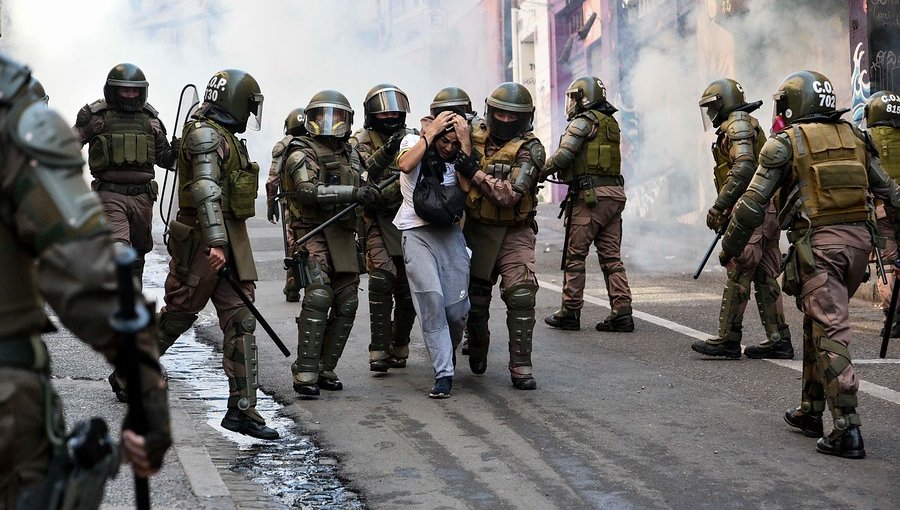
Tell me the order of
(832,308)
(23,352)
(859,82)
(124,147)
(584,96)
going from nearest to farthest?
1. (23,352)
2. (832,308)
3. (124,147)
4. (584,96)
5. (859,82)

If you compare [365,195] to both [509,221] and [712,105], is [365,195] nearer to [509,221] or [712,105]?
[509,221]

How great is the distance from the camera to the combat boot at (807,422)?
20.2 feet

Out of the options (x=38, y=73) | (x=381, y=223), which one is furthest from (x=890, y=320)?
(x=38, y=73)

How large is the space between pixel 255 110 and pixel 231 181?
0.45 metres

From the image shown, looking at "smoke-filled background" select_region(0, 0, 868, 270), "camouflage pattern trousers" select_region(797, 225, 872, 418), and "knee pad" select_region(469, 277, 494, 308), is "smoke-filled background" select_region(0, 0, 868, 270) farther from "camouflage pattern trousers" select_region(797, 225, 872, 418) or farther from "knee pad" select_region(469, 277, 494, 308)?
"camouflage pattern trousers" select_region(797, 225, 872, 418)

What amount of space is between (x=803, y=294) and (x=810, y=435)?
0.72m

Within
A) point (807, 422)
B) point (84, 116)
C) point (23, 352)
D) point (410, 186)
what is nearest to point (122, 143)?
point (84, 116)

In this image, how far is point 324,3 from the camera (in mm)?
31938

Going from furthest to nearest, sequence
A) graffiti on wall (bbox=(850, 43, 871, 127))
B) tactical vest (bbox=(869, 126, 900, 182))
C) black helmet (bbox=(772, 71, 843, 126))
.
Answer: graffiti on wall (bbox=(850, 43, 871, 127)) → tactical vest (bbox=(869, 126, 900, 182)) → black helmet (bbox=(772, 71, 843, 126))

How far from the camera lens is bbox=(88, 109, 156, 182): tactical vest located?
332 inches

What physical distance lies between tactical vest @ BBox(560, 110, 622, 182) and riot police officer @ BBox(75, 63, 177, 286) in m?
3.16

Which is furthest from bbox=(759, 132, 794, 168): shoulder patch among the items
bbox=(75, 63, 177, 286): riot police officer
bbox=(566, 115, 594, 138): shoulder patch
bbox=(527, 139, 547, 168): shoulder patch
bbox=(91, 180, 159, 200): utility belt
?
bbox=(91, 180, 159, 200): utility belt

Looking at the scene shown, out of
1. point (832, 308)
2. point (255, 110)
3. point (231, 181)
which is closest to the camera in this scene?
point (832, 308)

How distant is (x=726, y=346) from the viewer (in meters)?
8.54
